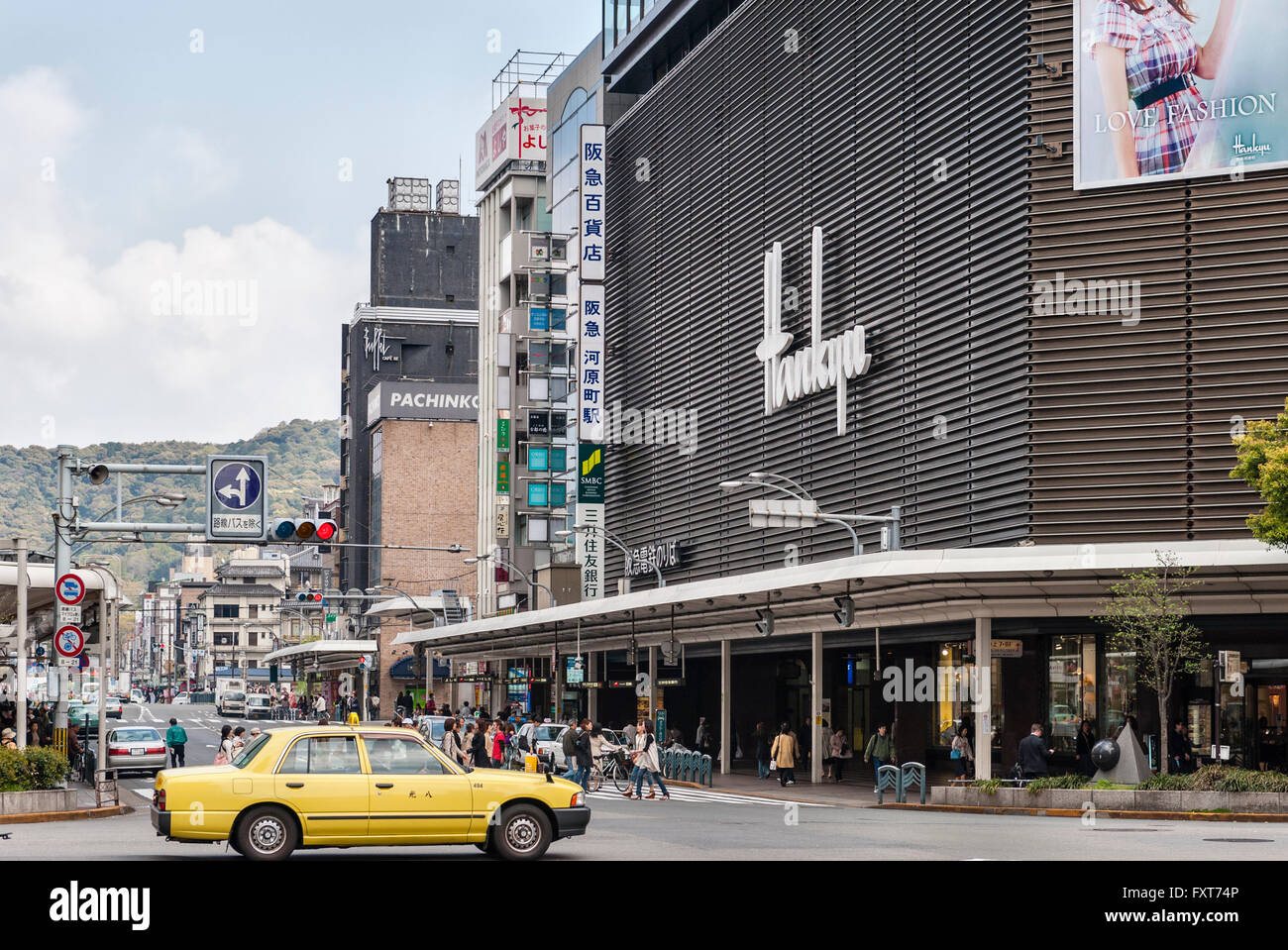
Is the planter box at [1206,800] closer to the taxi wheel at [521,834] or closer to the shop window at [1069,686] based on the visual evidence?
the shop window at [1069,686]

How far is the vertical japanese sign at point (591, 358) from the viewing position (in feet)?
218

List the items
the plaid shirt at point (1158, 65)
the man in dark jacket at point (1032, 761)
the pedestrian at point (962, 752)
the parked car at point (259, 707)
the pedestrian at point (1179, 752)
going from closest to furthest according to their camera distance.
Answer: the man in dark jacket at point (1032, 761) → the pedestrian at point (1179, 752) → the plaid shirt at point (1158, 65) → the pedestrian at point (962, 752) → the parked car at point (259, 707)

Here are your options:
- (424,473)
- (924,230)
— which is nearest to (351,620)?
(424,473)

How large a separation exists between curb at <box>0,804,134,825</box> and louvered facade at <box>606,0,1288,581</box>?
19.4 metres

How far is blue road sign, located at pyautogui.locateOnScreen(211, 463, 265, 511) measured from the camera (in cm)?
3259

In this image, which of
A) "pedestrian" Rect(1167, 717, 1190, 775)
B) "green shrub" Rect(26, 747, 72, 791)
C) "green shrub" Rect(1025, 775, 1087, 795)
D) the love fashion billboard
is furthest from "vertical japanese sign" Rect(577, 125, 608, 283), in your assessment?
"green shrub" Rect(26, 747, 72, 791)

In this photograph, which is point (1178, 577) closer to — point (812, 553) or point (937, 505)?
point (937, 505)

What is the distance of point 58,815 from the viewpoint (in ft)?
90.2

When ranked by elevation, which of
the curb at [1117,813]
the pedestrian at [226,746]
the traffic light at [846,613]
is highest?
the traffic light at [846,613]

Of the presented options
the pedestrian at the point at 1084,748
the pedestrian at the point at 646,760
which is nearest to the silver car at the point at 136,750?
the pedestrian at the point at 646,760

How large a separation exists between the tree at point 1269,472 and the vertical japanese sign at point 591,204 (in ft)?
121

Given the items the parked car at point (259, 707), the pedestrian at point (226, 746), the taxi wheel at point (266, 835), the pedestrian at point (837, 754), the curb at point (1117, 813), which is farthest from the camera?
the parked car at point (259, 707)

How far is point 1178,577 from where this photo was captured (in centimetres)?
3228

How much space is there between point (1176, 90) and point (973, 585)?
1190 cm
